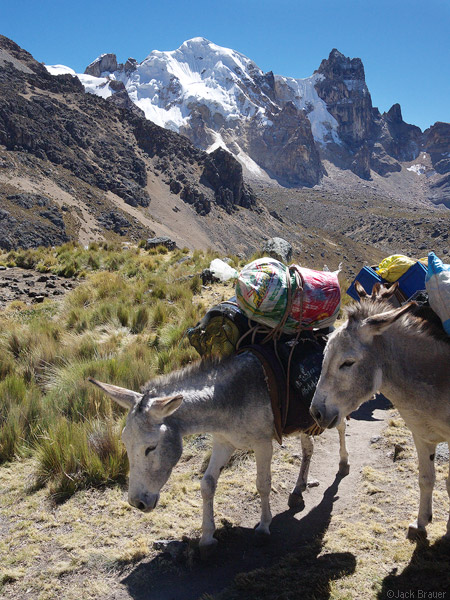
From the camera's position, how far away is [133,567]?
371 centimetres

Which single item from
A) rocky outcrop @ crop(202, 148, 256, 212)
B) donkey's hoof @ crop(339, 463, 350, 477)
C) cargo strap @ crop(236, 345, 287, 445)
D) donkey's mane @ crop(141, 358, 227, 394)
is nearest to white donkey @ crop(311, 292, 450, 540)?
cargo strap @ crop(236, 345, 287, 445)

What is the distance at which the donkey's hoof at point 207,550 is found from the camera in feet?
12.4

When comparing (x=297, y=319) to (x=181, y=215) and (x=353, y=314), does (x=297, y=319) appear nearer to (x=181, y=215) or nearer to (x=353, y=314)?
(x=353, y=314)

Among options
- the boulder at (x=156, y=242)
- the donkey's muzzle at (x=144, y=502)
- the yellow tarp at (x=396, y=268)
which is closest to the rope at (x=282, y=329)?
the donkey's muzzle at (x=144, y=502)

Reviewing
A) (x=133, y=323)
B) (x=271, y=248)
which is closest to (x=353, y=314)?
(x=133, y=323)

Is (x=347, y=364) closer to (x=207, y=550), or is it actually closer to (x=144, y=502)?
(x=144, y=502)

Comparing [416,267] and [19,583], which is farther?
[416,267]

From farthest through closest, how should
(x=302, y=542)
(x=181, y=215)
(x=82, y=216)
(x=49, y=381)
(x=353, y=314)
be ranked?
(x=181, y=215) → (x=82, y=216) → (x=49, y=381) → (x=302, y=542) → (x=353, y=314)

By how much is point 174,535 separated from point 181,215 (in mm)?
90389

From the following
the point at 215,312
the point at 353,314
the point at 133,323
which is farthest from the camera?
the point at 133,323

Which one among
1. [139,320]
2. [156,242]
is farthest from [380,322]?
[156,242]

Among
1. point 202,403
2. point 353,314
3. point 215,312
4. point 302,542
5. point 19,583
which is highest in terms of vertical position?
point 353,314

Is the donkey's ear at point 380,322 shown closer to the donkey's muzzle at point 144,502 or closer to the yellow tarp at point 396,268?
the donkey's muzzle at point 144,502

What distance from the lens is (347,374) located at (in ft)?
10.2
